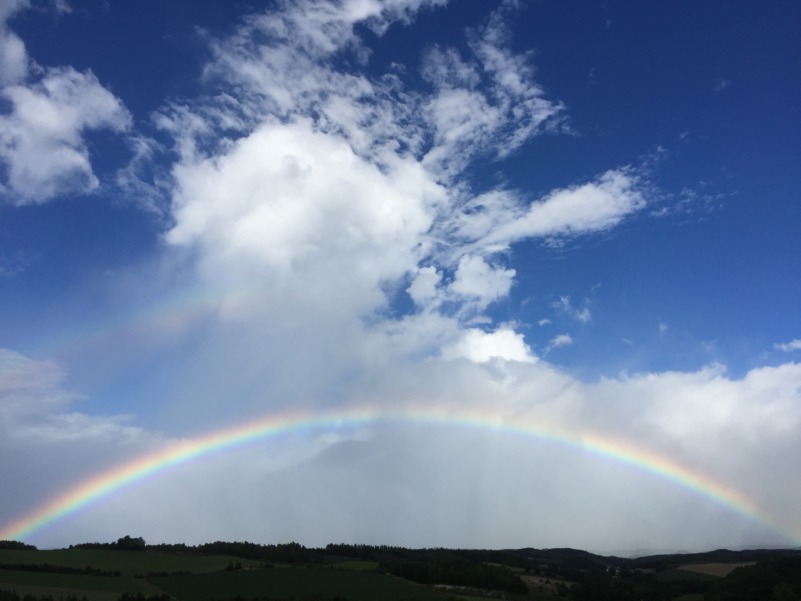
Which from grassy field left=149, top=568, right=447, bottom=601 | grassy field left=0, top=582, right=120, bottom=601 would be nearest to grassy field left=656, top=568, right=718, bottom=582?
grassy field left=149, top=568, right=447, bottom=601

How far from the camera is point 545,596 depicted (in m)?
112

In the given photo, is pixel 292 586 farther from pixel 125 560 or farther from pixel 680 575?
pixel 680 575

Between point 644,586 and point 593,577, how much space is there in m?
11.4

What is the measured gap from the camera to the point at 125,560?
12256cm

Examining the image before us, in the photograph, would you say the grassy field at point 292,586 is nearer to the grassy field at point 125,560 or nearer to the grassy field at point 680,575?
the grassy field at point 125,560

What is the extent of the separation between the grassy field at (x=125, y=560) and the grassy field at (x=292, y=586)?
12558 mm

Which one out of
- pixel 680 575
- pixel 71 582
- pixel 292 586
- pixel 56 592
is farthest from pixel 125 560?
pixel 680 575

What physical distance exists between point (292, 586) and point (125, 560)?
1990 inches

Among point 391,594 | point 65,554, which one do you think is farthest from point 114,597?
point 65,554

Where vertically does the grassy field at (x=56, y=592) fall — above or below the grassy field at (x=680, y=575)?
above

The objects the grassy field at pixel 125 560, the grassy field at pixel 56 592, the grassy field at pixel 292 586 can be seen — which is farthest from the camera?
the grassy field at pixel 125 560

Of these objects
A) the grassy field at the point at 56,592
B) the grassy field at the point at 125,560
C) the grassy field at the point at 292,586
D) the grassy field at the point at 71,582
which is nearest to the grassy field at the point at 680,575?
the grassy field at the point at 292,586

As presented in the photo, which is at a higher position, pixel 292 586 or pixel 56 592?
pixel 56 592

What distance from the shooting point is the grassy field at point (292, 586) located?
86.2m
